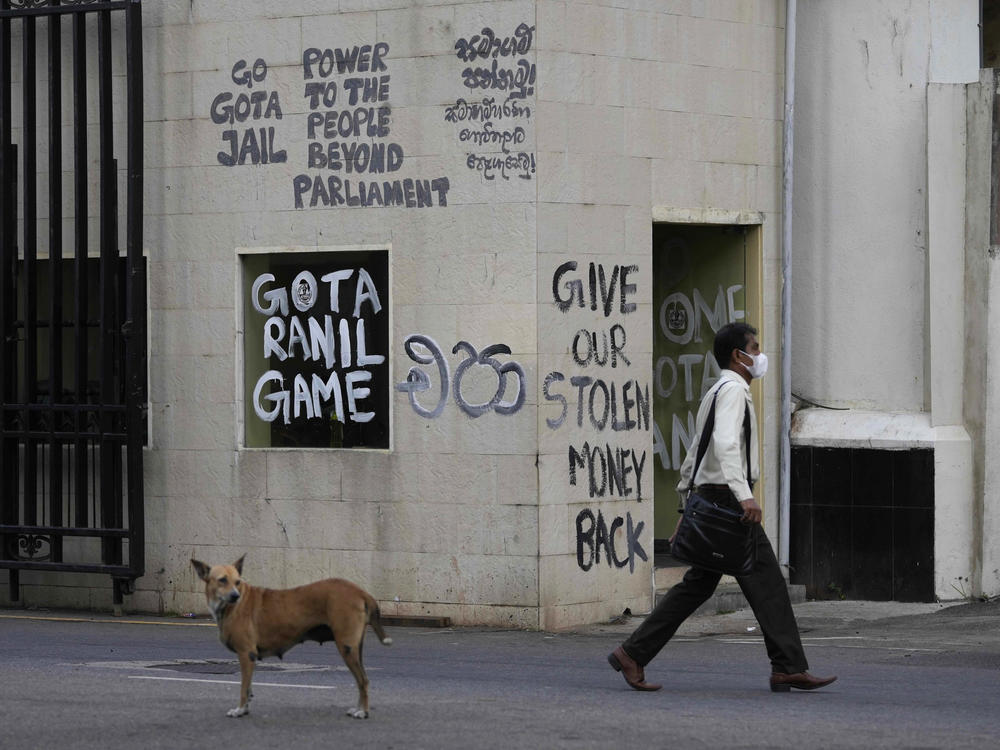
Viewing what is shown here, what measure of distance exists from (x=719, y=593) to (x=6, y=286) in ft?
20.1

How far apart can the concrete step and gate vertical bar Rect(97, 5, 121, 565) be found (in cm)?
421

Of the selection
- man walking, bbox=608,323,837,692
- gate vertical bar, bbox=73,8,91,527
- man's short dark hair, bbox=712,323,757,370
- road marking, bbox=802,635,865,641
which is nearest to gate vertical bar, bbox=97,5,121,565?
gate vertical bar, bbox=73,8,91,527

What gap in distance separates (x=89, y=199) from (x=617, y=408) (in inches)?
180

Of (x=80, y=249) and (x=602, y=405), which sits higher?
(x=80, y=249)

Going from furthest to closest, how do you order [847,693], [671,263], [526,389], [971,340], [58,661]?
[671,263], [971,340], [526,389], [58,661], [847,693]

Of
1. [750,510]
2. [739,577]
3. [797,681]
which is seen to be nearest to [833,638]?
[797,681]

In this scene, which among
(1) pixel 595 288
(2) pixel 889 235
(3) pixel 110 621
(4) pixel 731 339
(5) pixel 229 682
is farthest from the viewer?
(2) pixel 889 235

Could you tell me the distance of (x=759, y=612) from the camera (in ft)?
31.1

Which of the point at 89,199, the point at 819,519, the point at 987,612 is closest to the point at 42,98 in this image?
the point at 89,199

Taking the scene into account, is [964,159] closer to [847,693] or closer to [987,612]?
[987,612]

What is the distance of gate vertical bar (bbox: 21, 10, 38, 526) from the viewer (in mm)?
14289

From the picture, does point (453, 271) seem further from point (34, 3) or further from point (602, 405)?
point (34, 3)

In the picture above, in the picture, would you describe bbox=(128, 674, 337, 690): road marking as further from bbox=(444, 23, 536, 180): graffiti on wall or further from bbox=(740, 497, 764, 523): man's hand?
bbox=(444, 23, 536, 180): graffiti on wall

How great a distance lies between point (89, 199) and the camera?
14500 millimetres
